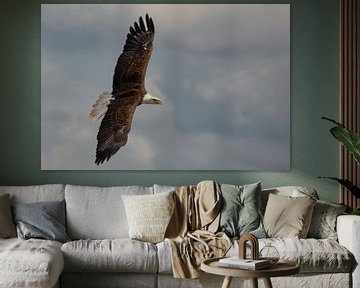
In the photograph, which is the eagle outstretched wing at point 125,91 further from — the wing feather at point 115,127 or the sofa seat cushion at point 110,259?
the sofa seat cushion at point 110,259

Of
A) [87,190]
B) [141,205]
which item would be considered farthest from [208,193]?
[87,190]

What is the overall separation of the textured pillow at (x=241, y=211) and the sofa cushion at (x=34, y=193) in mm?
1354

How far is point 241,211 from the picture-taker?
6629 mm

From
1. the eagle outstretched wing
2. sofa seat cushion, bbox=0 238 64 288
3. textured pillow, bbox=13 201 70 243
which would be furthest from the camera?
the eagle outstretched wing

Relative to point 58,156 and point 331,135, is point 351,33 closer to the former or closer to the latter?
point 331,135

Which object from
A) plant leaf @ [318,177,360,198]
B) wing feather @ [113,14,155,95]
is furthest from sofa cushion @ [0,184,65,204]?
plant leaf @ [318,177,360,198]

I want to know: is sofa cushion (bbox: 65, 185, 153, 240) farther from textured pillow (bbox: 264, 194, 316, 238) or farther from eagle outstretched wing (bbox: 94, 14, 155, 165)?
textured pillow (bbox: 264, 194, 316, 238)

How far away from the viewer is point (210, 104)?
718 centimetres

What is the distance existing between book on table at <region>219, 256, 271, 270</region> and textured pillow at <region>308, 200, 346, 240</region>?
1.58 meters

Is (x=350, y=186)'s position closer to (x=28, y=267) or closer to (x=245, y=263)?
(x=245, y=263)

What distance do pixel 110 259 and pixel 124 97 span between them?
169 cm

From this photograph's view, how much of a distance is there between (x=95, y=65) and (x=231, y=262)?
2735 millimetres

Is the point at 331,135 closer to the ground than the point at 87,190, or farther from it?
farther from it

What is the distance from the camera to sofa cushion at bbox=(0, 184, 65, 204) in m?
6.76
